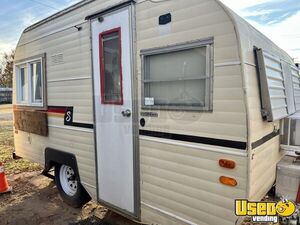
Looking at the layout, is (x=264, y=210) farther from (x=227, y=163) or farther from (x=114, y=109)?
(x=114, y=109)

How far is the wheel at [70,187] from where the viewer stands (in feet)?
12.9

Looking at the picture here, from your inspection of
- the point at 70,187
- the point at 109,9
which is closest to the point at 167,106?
the point at 109,9

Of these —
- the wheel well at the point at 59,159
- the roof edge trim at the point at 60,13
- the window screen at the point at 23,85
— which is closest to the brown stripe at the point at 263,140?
the wheel well at the point at 59,159

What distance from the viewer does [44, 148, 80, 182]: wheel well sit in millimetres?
3803

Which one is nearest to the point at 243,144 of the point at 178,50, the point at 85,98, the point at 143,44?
the point at 178,50

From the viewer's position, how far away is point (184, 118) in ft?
7.98

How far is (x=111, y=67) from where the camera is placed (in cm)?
311

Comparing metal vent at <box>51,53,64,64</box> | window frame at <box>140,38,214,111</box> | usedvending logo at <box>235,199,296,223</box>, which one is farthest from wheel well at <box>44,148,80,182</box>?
usedvending logo at <box>235,199,296,223</box>

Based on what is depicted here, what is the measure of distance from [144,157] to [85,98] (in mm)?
1314

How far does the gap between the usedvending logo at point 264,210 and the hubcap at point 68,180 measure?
2841 mm

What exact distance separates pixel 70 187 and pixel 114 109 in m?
2.00

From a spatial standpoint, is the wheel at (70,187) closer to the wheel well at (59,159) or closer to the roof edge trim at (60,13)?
the wheel well at (59,159)

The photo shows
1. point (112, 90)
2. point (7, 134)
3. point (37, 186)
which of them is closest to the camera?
point (112, 90)

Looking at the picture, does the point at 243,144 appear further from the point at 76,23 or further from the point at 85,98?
the point at 76,23
